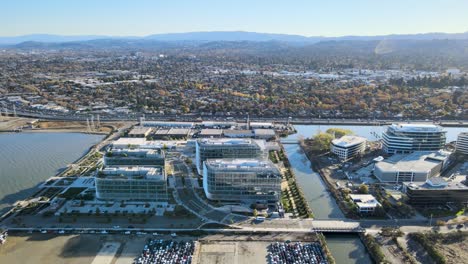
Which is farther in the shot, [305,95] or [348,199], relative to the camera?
[305,95]

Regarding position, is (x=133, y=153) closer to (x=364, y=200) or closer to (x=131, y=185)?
(x=131, y=185)

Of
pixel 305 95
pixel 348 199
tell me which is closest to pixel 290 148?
pixel 348 199

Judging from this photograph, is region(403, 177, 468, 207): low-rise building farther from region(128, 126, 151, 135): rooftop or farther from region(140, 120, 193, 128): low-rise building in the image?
region(128, 126, 151, 135): rooftop

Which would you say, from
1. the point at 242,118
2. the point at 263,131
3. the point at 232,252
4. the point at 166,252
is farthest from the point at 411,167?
the point at 242,118

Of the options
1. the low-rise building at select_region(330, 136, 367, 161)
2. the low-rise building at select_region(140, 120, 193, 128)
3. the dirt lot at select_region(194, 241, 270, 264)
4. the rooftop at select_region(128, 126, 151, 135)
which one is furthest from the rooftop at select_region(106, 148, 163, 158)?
the low-rise building at select_region(330, 136, 367, 161)

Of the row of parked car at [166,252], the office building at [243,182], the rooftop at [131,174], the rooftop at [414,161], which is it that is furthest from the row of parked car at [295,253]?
the rooftop at [414,161]

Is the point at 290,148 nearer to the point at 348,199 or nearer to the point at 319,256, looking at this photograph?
the point at 348,199
